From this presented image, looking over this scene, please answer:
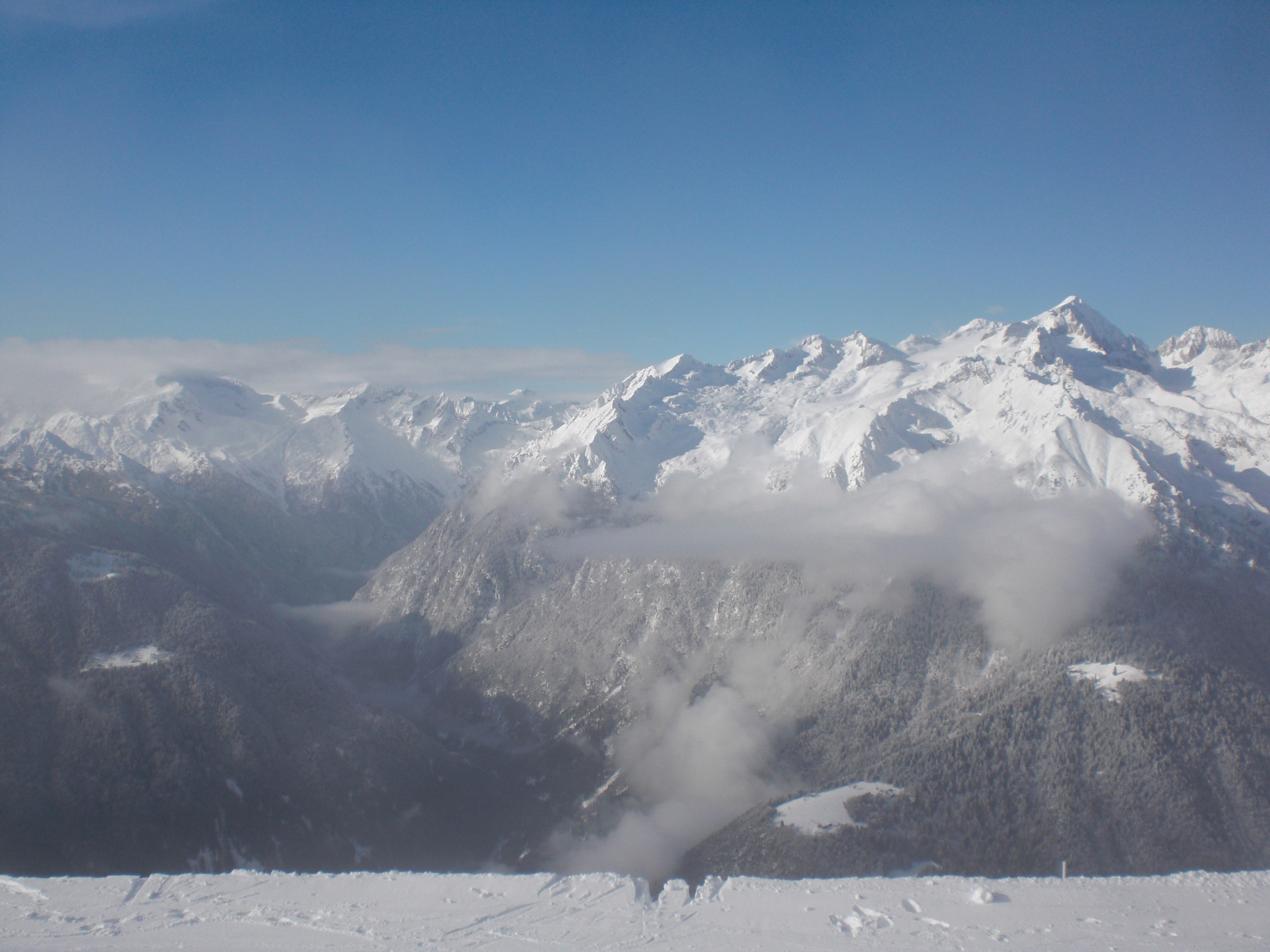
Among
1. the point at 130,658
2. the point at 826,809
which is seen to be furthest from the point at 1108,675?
the point at 130,658

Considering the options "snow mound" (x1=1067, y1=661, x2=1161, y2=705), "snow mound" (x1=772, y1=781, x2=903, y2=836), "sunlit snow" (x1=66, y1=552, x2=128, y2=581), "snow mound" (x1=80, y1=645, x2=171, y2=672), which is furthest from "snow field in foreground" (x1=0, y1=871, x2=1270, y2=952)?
"sunlit snow" (x1=66, y1=552, x2=128, y2=581)

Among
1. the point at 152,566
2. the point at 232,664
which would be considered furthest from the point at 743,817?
the point at 152,566

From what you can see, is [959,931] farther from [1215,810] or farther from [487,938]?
[1215,810]

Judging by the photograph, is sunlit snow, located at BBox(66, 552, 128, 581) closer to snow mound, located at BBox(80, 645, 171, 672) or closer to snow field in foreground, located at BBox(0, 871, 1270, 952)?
snow mound, located at BBox(80, 645, 171, 672)

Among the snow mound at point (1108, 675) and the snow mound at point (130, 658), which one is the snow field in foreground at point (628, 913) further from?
the snow mound at point (130, 658)

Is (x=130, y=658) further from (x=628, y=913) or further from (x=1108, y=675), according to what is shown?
(x=1108, y=675)

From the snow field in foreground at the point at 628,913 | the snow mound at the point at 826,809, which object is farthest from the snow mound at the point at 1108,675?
the snow field in foreground at the point at 628,913
